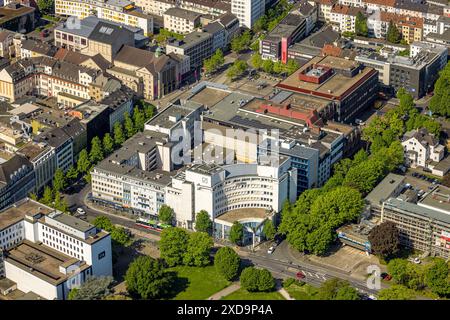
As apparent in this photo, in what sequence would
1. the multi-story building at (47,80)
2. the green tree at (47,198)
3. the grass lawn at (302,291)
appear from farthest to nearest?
1. the multi-story building at (47,80)
2. the green tree at (47,198)
3. the grass lawn at (302,291)

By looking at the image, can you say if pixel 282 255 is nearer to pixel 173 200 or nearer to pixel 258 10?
pixel 173 200

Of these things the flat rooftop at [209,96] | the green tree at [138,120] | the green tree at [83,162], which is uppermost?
the flat rooftop at [209,96]

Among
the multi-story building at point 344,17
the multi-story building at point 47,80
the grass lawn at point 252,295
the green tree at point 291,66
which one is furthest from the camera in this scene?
the multi-story building at point 344,17

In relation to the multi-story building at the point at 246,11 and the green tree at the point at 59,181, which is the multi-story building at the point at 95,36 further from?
the green tree at the point at 59,181

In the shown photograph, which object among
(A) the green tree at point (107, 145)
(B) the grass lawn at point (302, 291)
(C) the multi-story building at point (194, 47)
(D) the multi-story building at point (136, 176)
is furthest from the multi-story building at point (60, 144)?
(B) the grass lawn at point (302, 291)

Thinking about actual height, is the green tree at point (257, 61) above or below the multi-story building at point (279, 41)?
below

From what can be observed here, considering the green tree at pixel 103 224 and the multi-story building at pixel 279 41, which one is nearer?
the green tree at pixel 103 224

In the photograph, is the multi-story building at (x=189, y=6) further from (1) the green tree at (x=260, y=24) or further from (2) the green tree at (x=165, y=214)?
(2) the green tree at (x=165, y=214)
